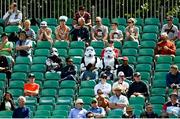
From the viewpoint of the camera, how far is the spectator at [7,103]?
42375mm

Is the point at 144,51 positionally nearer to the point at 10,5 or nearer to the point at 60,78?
the point at 60,78

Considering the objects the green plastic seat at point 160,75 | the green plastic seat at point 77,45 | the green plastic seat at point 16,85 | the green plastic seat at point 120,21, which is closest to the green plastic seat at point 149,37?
the green plastic seat at point 120,21

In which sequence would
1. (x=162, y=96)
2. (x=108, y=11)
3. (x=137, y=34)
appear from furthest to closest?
(x=108, y=11)
(x=137, y=34)
(x=162, y=96)

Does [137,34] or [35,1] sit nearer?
[137,34]

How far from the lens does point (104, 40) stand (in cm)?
4569

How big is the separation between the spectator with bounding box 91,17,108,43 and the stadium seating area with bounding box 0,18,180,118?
0.58m

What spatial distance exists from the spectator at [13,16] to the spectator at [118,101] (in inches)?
281

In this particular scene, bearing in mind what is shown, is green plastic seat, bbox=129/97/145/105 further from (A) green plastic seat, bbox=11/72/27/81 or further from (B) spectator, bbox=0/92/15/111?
(A) green plastic seat, bbox=11/72/27/81

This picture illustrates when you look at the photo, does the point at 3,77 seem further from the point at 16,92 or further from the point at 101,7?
the point at 101,7

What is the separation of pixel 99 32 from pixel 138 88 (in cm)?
424

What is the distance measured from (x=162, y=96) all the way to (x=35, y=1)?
8.69m

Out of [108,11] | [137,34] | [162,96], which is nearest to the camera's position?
[162,96]

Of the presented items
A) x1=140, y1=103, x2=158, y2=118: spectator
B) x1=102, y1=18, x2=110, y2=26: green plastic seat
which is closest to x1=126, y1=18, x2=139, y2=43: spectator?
x1=102, y1=18, x2=110, y2=26: green plastic seat

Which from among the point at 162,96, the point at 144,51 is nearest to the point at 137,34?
the point at 144,51
